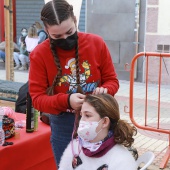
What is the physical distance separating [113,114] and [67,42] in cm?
49

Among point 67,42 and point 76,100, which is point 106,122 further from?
point 67,42

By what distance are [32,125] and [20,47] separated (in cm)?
969

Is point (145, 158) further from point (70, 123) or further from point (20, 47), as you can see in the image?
point (20, 47)

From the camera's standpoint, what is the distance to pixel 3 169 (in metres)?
3.00

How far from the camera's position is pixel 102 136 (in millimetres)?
2303

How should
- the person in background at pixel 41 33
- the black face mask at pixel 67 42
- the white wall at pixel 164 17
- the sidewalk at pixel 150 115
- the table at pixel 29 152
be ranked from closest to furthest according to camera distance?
the black face mask at pixel 67 42
the table at pixel 29 152
the sidewalk at pixel 150 115
the white wall at pixel 164 17
the person in background at pixel 41 33

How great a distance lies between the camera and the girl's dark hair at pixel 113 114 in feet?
7.36

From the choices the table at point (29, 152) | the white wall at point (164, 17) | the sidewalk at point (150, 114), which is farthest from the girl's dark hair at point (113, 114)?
the white wall at point (164, 17)

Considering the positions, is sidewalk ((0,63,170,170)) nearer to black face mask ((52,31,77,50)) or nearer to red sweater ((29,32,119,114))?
red sweater ((29,32,119,114))

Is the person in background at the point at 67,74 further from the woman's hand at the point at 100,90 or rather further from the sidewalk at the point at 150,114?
the sidewalk at the point at 150,114

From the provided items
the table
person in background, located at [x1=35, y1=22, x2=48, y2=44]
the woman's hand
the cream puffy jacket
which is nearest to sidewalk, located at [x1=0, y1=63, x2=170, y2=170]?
person in background, located at [x1=35, y1=22, x2=48, y2=44]

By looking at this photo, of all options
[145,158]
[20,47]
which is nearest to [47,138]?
[145,158]

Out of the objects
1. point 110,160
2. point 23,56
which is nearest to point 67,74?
point 110,160

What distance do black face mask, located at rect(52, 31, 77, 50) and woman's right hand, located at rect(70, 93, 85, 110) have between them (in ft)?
0.95
